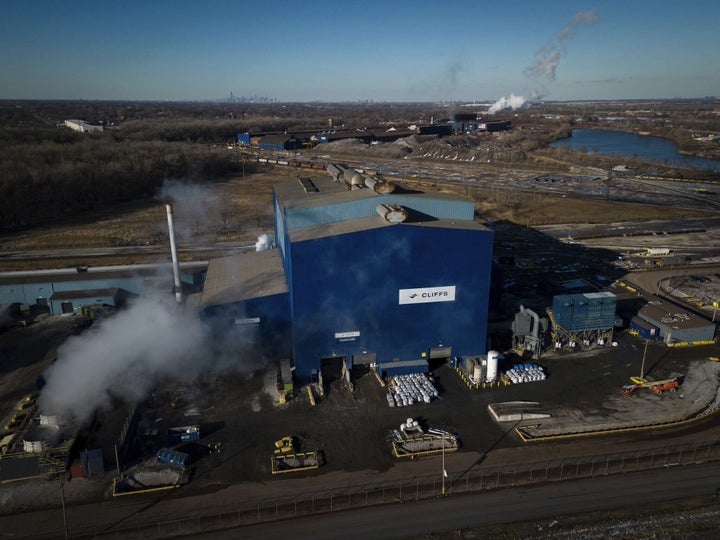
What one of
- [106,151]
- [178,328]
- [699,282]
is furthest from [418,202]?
[106,151]

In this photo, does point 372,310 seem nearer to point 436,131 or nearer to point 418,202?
point 418,202

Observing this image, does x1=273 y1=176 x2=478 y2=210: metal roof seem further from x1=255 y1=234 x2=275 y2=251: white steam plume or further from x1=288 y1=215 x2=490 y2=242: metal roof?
x1=255 y1=234 x2=275 y2=251: white steam plume

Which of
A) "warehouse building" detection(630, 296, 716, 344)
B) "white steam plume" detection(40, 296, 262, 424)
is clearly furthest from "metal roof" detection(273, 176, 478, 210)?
"warehouse building" detection(630, 296, 716, 344)

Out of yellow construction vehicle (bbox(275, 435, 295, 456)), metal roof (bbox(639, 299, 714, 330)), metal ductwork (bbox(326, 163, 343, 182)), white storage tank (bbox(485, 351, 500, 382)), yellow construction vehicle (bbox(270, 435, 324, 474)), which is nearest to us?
yellow construction vehicle (bbox(270, 435, 324, 474))

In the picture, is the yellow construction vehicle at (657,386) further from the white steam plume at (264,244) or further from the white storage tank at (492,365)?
the white steam plume at (264,244)

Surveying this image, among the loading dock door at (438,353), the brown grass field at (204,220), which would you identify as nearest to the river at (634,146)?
the brown grass field at (204,220)

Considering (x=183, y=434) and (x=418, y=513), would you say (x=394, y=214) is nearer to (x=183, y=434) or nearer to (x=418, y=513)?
(x=418, y=513)
